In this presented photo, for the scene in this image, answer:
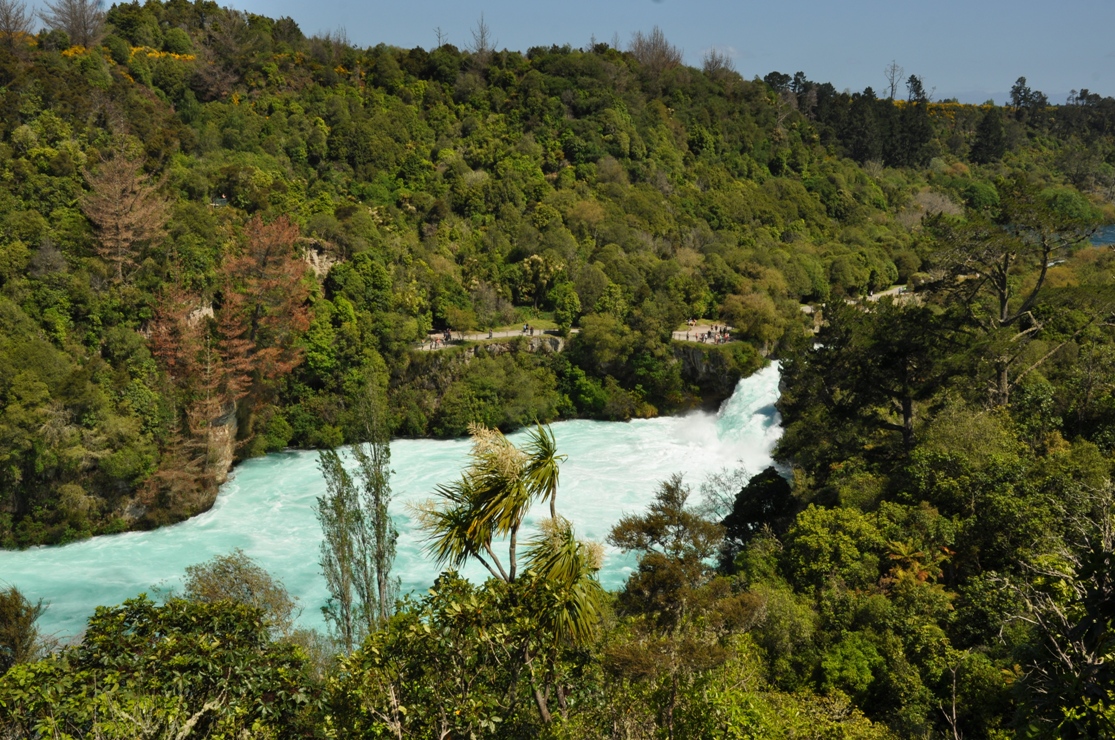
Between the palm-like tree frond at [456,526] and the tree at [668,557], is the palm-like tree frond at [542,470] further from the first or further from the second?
the tree at [668,557]

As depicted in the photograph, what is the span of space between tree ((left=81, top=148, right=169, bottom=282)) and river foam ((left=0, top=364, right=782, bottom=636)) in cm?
878

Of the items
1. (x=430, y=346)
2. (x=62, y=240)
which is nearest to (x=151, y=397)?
(x=62, y=240)

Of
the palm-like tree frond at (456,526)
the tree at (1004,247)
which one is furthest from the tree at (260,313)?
the palm-like tree frond at (456,526)

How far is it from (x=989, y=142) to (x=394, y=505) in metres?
72.0

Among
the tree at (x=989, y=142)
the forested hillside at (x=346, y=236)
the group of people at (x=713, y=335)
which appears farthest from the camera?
the tree at (x=989, y=142)

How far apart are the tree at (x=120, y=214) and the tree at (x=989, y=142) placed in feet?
240

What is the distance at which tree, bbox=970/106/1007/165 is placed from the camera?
242ft

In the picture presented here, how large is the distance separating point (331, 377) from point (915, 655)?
24880 millimetres

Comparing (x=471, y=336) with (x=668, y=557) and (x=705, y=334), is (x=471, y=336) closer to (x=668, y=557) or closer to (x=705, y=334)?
(x=705, y=334)

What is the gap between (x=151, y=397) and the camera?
80.1 ft

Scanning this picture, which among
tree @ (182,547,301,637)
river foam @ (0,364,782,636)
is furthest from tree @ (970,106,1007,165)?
tree @ (182,547,301,637)

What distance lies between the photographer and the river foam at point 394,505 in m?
20.7

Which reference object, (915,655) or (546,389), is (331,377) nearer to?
(546,389)

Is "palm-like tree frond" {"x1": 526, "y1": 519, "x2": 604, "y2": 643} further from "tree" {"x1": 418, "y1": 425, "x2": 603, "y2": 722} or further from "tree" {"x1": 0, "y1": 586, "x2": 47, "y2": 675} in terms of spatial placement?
"tree" {"x1": 0, "y1": 586, "x2": 47, "y2": 675}
